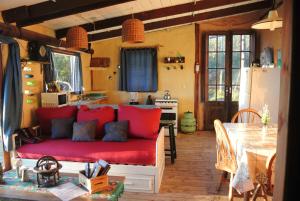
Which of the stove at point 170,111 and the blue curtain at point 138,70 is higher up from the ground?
the blue curtain at point 138,70

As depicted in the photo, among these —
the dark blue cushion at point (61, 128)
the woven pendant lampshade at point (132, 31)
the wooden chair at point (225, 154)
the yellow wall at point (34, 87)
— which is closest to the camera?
the wooden chair at point (225, 154)

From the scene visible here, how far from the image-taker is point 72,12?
11.2 feet

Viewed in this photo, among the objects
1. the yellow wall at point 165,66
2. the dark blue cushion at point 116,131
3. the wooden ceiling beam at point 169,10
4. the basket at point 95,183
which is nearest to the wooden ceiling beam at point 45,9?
the wooden ceiling beam at point 169,10

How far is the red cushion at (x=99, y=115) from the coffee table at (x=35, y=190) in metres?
1.32

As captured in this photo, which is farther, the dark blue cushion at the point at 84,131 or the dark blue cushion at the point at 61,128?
the dark blue cushion at the point at 61,128

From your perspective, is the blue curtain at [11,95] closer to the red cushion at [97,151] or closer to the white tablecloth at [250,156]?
the red cushion at [97,151]

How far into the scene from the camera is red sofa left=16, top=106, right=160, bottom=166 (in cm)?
299

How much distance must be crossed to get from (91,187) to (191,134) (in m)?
4.19

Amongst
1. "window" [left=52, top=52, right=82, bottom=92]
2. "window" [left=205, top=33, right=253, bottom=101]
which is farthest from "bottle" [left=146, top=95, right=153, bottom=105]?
"window" [left=52, top=52, right=82, bottom=92]

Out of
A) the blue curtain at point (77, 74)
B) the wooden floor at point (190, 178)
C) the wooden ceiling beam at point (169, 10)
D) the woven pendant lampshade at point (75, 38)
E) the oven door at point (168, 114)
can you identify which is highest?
the wooden ceiling beam at point (169, 10)

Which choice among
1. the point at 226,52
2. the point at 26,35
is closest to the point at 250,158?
the point at 26,35

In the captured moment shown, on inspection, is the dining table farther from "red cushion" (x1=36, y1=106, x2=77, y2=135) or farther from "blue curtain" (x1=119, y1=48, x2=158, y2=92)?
"blue curtain" (x1=119, y1=48, x2=158, y2=92)

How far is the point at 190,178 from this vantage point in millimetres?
3410

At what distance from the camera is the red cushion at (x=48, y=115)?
383cm
